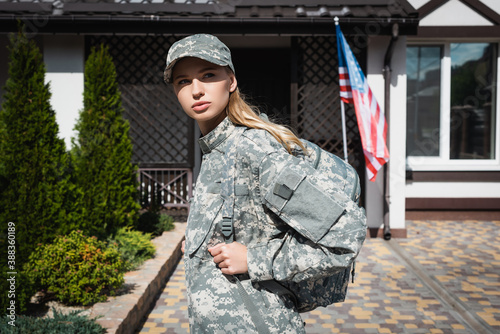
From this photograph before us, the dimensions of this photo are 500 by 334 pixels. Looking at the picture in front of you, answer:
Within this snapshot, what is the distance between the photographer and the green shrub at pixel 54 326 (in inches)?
114

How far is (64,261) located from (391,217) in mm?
5384

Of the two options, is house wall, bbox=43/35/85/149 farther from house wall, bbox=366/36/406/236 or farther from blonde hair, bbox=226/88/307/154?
blonde hair, bbox=226/88/307/154

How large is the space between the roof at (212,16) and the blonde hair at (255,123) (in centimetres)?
556

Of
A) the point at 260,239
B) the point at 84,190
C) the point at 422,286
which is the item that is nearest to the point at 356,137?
the point at 422,286

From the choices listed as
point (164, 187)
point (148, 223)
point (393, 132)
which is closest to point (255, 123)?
point (148, 223)

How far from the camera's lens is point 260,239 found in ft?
4.74

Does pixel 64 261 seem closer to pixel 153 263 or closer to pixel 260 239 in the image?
pixel 153 263

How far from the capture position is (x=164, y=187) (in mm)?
7992

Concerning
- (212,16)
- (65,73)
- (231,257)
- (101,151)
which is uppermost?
(212,16)

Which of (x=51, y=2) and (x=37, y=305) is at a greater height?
(x=51, y=2)

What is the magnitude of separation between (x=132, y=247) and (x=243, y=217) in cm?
418

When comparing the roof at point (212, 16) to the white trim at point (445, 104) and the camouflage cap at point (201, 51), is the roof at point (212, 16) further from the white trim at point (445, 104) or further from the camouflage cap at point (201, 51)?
the camouflage cap at point (201, 51)

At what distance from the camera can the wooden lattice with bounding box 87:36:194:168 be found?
25.5 ft

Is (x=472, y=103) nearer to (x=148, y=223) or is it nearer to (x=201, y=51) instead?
(x=148, y=223)
